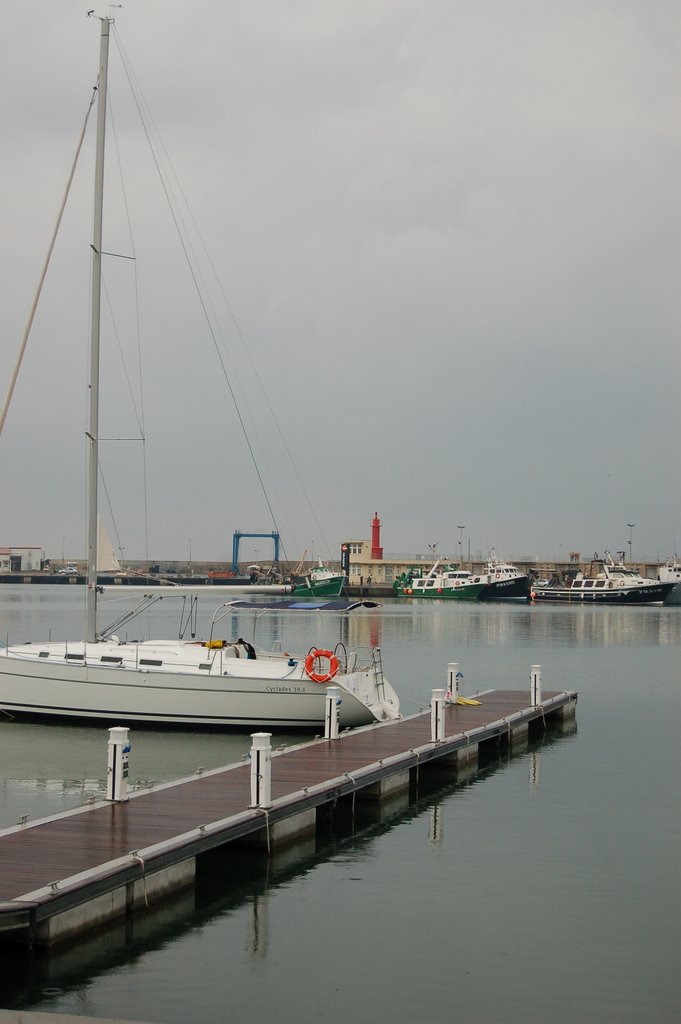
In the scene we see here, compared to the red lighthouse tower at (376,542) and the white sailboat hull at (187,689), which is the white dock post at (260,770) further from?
the red lighthouse tower at (376,542)

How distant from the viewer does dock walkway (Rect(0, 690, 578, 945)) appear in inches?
466

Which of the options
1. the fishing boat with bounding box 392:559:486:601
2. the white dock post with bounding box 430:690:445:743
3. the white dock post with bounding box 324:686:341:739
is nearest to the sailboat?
the white dock post with bounding box 324:686:341:739

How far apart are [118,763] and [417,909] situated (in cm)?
442

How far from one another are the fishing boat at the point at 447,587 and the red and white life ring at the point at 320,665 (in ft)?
383

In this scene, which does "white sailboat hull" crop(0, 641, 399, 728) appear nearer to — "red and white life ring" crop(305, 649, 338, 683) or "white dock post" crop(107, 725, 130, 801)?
"red and white life ring" crop(305, 649, 338, 683)

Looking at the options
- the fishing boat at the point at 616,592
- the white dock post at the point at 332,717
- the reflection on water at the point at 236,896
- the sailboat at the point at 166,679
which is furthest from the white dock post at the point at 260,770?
the fishing boat at the point at 616,592

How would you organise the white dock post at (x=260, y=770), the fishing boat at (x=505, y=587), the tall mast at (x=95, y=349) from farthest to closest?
the fishing boat at (x=505, y=587) → the tall mast at (x=95, y=349) → the white dock post at (x=260, y=770)

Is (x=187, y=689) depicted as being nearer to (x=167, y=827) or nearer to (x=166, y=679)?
(x=166, y=679)

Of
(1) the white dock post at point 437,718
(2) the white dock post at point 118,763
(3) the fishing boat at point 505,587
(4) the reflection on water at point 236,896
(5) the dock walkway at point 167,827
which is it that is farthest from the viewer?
(3) the fishing boat at point 505,587

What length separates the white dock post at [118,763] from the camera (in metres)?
15.1

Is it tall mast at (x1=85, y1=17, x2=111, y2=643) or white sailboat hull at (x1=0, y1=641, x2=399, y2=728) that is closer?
white sailboat hull at (x1=0, y1=641, x2=399, y2=728)

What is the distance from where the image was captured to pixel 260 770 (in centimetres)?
1581

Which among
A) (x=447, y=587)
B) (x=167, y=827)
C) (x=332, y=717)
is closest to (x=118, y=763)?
(x=167, y=827)

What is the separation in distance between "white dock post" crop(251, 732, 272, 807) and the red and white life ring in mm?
9382
